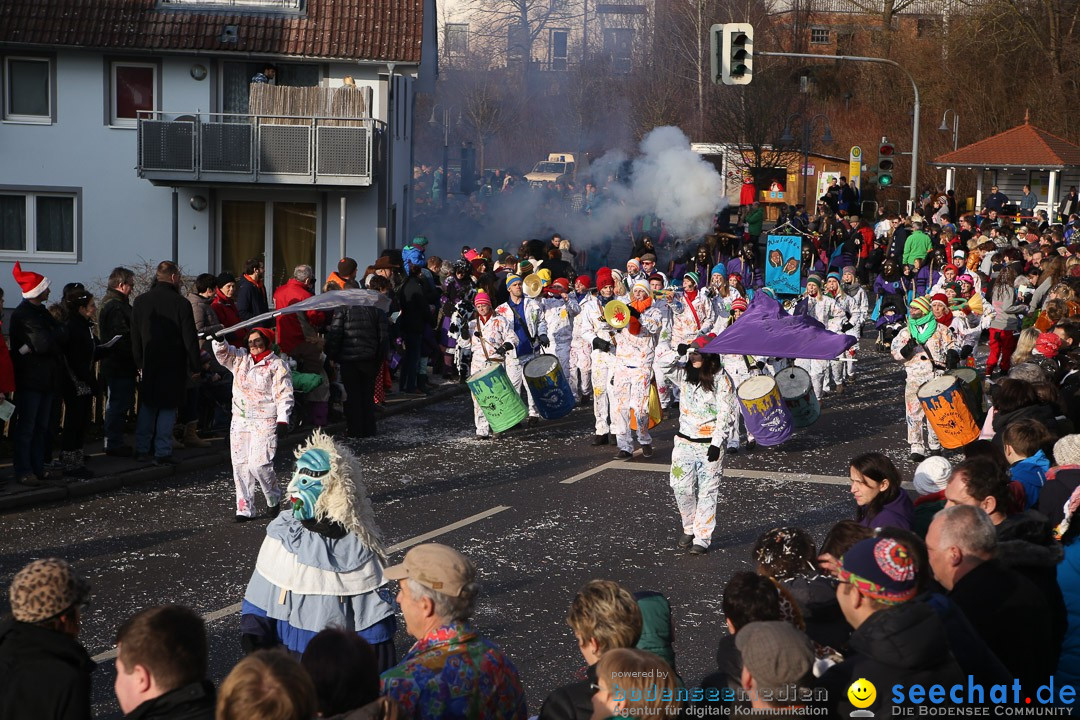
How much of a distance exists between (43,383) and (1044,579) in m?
8.64

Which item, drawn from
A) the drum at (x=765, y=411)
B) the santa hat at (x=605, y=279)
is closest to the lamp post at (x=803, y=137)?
the santa hat at (x=605, y=279)

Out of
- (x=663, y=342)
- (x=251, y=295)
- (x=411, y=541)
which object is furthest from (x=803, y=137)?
(x=411, y=541)

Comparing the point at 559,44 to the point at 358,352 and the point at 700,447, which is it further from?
the point at 700,447

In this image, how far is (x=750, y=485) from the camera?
41.1 feet

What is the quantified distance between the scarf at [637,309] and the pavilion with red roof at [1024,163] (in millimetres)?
25382

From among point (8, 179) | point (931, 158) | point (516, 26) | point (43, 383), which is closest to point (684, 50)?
point (516, 26)

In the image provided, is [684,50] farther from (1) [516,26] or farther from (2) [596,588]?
(2) [596,588]

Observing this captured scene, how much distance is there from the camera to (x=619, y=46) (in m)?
51.2

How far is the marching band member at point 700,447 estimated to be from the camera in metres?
10.0

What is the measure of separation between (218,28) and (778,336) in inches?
659

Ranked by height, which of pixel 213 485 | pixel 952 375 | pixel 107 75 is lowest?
pixel 213 485

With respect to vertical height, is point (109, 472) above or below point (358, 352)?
below

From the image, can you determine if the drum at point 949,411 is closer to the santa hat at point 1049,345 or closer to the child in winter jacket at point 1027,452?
the santa hat at point 1049,345

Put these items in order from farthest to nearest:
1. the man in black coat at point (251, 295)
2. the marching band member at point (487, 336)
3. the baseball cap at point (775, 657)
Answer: the marching band member at point (487, 336)
the man in black coat at point (251, 295)
the baseball cap at point (775, 657)
